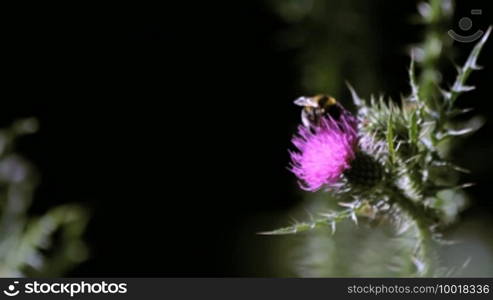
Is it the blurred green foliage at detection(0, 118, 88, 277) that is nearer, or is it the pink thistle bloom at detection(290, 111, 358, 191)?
the pink thistle bloom at detection(290, 111, 358, 191)

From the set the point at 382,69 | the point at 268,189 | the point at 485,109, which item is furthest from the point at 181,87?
the point at 485,109

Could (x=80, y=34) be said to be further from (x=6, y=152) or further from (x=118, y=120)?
(x=6, y=152)
